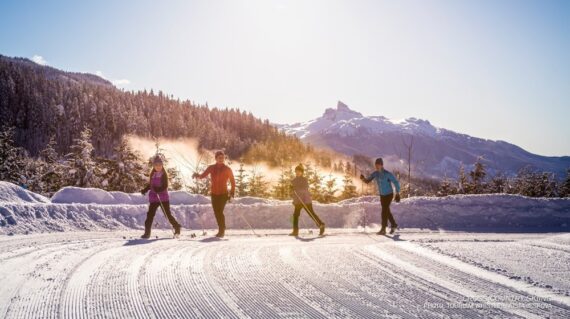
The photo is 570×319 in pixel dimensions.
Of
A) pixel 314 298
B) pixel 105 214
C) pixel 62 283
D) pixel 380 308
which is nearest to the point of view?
pixel 380 308

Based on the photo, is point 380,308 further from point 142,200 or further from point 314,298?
point 142,200

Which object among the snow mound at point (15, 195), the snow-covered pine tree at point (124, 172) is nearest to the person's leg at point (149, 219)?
the snow mound at point (15, 195)

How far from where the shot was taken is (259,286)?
4.36 metres

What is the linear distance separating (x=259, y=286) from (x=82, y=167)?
39834 mm

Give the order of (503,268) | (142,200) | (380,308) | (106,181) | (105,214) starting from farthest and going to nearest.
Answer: (106,181) < (142,200) < (105,214) < (503,268) < (380,308)

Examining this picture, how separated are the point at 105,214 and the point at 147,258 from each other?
28.4 feet

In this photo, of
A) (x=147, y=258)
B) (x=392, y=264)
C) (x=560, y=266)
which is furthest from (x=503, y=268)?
(x=147, y=258)

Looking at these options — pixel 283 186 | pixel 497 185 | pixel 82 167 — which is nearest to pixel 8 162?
pixel 82 167

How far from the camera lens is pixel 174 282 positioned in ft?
14.5

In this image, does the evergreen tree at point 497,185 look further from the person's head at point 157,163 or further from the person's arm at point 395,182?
the person's head at point 157,163

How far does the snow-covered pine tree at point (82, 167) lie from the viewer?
129ft

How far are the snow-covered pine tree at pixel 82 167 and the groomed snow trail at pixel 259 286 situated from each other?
3589 centimetres

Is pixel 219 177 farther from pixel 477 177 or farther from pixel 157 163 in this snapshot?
pixel 477 177

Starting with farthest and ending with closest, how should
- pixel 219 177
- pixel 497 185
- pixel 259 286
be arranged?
pixel 497 185 < pixel 219 177 < pixel 259 286
